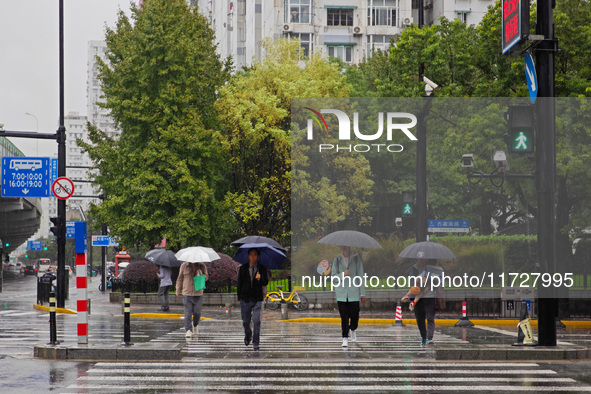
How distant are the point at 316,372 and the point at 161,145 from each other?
26379 millimetres

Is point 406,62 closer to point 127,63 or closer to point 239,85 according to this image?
point 239,85

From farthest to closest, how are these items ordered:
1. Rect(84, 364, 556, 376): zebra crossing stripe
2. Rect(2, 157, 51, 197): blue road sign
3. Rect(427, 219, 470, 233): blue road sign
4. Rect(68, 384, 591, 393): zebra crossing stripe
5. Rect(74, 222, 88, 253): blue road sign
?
Rect(2, 157, 51, 197): blue road sign → Rect(427, 219, 470, 233): blue road sign → Rect(74, 222, 88, 253): blue road sign → Rect(84, 364, 556, 376): zebra crossing stripe → Rect(68, 384, 591, 393): zebra crossing stripe

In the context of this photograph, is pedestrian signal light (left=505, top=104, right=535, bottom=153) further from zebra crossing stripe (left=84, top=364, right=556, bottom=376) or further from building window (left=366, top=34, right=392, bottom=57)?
building window (left=366, top=34, right=392, bottom=57)

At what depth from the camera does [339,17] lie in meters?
68.6

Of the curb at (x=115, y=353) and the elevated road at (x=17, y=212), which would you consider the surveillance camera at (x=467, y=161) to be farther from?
the elevated road at (x=17, y=212)

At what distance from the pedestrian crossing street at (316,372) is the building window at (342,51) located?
54.4 metres

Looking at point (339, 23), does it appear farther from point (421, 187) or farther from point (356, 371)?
point (356, 371)

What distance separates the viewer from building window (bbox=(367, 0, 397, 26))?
225ft

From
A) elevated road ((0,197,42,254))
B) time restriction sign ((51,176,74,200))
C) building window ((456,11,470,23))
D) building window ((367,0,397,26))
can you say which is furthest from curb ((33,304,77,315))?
building window ((456,11,470,23))

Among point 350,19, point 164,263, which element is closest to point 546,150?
point 164,263

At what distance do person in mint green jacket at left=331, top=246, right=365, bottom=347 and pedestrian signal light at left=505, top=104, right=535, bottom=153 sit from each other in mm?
3581

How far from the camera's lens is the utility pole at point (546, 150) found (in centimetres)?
1488

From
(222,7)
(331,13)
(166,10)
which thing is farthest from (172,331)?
(222,7)

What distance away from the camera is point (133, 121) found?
38031mm
